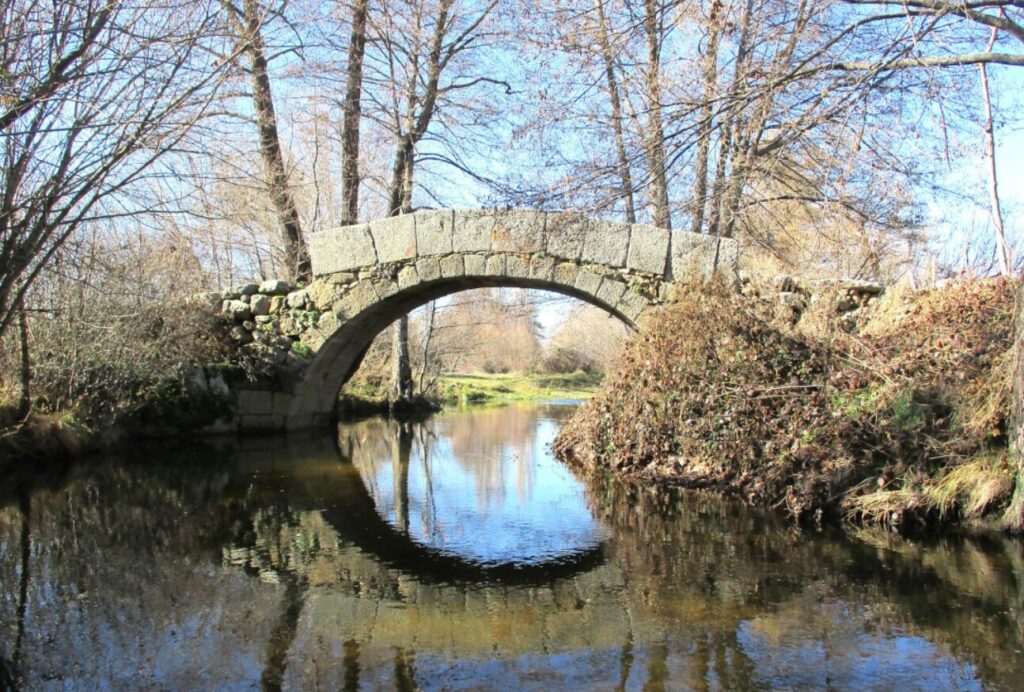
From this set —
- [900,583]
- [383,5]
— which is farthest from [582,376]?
[900,583]

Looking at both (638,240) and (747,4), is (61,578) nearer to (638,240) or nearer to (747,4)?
(747,4)

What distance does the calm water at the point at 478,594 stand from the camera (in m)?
3.24

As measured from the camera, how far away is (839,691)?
9.98 ft

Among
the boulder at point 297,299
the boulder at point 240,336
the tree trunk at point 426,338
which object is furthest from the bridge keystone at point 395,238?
the tree trunk at point 426,338

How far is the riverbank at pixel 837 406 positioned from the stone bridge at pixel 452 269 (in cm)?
91

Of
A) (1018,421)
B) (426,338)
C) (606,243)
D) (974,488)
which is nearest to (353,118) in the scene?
(426,338)

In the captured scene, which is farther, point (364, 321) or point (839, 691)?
point (364, 321)

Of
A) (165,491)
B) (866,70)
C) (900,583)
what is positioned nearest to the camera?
(900,583)

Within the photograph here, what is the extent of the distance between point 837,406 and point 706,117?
7.56ft

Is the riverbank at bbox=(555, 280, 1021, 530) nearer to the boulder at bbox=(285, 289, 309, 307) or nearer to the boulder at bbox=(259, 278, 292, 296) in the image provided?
the boulder at bbox=(285, 289, 309, 307)

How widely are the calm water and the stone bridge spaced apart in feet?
8.88

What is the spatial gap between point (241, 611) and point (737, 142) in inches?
240

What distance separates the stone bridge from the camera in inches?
353

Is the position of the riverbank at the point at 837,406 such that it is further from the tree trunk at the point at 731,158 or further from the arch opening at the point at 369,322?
the arch opening at the point at 369,322
